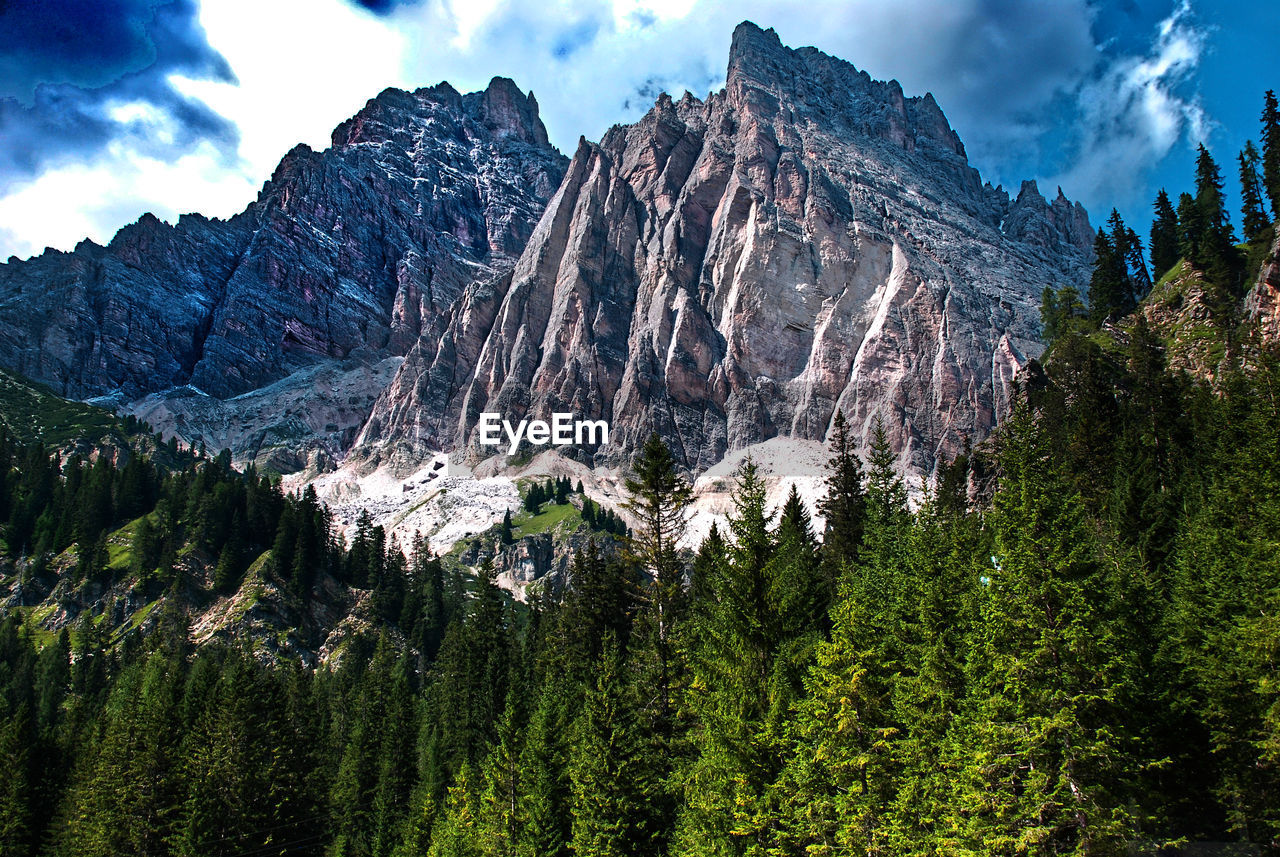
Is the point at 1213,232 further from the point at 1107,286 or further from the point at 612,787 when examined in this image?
the point at 612,787

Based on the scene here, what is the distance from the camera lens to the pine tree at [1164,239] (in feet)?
384

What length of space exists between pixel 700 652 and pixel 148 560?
114914 millimetres

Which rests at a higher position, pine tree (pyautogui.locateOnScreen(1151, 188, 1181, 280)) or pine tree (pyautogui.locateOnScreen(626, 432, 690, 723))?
pine tree (pyautogui.locateOnScreen(1151, 188, 1181, 280))

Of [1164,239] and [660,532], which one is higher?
[1164,239]

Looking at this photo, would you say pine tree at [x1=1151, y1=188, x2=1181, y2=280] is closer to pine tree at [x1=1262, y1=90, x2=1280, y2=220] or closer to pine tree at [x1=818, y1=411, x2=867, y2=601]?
pine tree at [x1=1262, y1=90, x2=1280, y2=220]

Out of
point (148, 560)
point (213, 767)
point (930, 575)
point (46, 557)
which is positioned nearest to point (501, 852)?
point (213, 767)

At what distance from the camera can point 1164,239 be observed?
118562mm

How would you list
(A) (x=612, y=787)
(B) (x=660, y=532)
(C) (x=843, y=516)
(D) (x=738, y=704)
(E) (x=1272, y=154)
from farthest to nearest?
(E) (x=1272, y=154), (C) (x=843, y=516), (B) (x=660, y=532), (A) (x=612, y=787), (D) (x=738, y=704)

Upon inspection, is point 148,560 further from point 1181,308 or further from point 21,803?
point 1181,308

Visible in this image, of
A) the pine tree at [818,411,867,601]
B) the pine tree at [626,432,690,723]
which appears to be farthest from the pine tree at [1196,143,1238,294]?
the pine tree at [626,432,690,723]

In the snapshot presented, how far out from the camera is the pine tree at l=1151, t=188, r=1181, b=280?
384 ft

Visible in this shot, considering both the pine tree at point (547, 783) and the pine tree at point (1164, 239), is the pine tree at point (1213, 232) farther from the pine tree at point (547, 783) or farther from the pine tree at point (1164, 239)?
the pine tree at point (547, 783)

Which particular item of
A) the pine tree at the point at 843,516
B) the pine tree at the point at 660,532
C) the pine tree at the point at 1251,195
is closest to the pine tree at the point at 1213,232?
the pine tree at the point at 1251,195

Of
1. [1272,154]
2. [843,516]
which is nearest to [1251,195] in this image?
[1272,154]
